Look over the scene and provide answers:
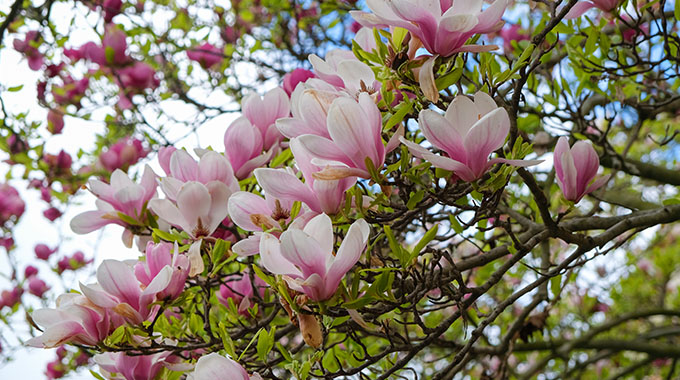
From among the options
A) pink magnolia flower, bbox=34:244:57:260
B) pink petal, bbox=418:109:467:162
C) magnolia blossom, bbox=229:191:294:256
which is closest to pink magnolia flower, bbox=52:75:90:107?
pink magnolia flower, bbox=34:244:57:260

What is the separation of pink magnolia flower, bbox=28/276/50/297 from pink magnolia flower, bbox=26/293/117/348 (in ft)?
7.24

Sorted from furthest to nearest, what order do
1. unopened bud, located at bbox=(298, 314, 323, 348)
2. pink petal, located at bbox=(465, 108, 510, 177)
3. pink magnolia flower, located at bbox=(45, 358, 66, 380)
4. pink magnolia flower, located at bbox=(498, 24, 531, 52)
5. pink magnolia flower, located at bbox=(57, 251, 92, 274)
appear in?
pink magnolia flower, located at bbox=(57, 251, 92, 274)
pink magnolia flower, located at bbox=(45, 358, 66, 380)
pink magnolia flower, located at bbox=(498, 24, 531, 52)
unopened bud, located at bbox=(298, 314, 323, 348)
pink petal, located at bbox=(465, 108, 510, 177)

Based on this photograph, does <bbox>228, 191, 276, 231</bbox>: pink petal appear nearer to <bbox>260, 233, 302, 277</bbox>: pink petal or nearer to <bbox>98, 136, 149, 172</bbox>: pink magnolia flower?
<bbox>260, 233, 302, 277</bbox>: pink petal

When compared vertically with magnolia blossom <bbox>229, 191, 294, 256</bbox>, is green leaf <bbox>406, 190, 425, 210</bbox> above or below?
above

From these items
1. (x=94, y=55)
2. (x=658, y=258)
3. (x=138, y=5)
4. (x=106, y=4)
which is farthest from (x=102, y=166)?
(x=658, y=258)

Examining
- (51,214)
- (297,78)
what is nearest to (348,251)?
(297,78)

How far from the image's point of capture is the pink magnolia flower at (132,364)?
31.6 inches

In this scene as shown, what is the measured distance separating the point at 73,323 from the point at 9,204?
2.16 m

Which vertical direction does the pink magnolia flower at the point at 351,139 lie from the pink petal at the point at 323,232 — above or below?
above

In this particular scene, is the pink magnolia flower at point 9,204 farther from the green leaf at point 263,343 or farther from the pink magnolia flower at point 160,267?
the green leaf at point 263,343

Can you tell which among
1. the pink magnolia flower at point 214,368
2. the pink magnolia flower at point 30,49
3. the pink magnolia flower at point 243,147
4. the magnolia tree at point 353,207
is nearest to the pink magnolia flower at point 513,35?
the magnolia tree at point 353,207

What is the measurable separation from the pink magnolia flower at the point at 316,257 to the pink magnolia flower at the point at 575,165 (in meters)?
0.32

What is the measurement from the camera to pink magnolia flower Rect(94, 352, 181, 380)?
2.63 feet

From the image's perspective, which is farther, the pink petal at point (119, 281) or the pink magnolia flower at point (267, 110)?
the pink magnolia flower at point (267, 110)
